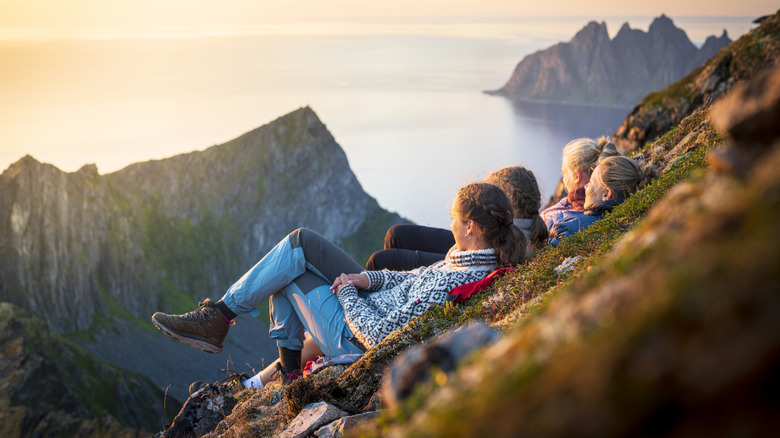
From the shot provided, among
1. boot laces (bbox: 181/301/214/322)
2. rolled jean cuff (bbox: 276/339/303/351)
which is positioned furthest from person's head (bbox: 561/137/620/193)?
boot laces (bbox: 181/301/214/322)

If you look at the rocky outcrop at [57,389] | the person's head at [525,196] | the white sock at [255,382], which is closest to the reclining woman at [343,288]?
the white sock at [255,382]

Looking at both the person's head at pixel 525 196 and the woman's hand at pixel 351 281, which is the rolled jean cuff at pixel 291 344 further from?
the person's head at pixel 525 196

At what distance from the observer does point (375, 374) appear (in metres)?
6.99

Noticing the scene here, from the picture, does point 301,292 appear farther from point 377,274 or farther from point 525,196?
point 525,196

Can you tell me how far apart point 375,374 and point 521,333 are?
4.85 metres

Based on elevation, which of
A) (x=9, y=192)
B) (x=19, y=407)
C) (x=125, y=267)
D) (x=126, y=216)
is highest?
(x=9, y=192)

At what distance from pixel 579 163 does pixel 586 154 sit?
22 cm

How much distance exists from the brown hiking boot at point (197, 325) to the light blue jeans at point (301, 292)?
0.29 meters

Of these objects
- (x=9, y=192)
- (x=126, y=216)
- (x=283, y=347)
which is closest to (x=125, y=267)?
(x=126, y=216)

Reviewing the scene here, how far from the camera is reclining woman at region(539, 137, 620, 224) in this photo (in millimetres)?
10711

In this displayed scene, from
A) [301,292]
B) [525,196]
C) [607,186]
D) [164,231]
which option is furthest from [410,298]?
[164,231]

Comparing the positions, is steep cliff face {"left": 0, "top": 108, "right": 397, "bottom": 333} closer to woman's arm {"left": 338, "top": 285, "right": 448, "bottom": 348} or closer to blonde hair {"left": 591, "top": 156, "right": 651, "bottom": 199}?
woman's arm {"left": 338, "top": 285, "right": 448, "bottom": 348}

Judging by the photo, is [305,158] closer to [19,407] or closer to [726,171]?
[19,407]

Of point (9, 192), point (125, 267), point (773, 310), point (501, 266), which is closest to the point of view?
point (773, 310)
